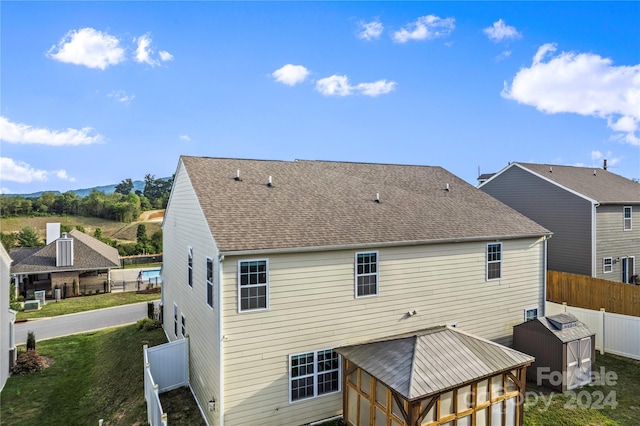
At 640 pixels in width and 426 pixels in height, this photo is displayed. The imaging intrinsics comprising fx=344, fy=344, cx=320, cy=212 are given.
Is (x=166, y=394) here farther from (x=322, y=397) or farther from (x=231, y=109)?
(x=231, y=109)

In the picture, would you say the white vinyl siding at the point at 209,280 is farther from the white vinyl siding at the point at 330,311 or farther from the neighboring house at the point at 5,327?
the neighboring house at the point at 5,327

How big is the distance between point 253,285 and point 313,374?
124 inches

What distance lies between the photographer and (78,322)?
21.6 metres

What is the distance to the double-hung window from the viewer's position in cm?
942

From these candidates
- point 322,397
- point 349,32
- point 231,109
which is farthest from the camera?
point 231,109

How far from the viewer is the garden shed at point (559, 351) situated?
1134 cm

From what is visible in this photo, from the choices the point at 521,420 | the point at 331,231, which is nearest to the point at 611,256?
the point at 521,420

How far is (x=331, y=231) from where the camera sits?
34.4ft

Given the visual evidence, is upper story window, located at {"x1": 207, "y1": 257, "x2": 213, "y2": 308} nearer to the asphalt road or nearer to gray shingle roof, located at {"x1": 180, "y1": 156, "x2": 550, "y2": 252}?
gray shingle roof, located at {"x1": 180, "y1": 156, "x2": 550, "y2": 252}

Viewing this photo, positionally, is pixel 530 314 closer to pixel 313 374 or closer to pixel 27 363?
pixel 313 374

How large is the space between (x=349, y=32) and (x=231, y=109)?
9.04 metres

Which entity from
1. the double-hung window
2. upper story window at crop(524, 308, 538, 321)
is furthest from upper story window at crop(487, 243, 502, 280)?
the double-hung window

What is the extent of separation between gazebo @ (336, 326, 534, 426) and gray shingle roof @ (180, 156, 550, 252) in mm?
3159

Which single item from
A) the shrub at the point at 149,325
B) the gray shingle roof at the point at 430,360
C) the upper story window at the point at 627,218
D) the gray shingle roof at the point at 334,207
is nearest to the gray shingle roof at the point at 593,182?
the upper story window at the point at 627,218
